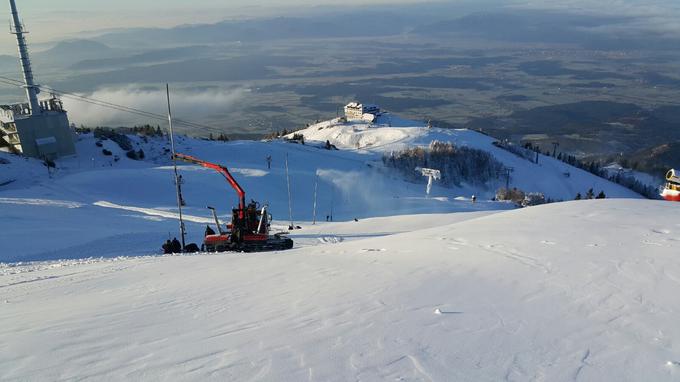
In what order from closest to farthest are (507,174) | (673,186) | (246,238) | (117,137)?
(246,238) < (673,186) < (117,137) < (507,174)

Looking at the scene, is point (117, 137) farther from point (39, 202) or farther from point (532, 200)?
point (532, 200)

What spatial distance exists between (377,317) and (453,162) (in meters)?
72.2

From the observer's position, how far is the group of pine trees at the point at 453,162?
71.4 m

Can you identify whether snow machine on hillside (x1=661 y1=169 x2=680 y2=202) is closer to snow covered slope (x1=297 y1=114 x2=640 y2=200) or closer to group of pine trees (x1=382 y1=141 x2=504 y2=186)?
group of pine trees (x1=382 y1=141 x2=504 y2=186)

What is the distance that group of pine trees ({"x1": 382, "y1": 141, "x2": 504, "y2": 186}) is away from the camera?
7144cm

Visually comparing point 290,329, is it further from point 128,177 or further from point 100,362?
point 128,177

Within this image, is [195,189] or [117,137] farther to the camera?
[117,137]

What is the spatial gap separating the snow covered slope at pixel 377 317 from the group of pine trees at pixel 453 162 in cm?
5805

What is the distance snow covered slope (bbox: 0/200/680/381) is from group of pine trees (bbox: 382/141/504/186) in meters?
58.1

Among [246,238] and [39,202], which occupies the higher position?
[246,238]

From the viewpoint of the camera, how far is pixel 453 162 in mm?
76625

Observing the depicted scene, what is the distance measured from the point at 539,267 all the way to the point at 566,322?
3.07 m

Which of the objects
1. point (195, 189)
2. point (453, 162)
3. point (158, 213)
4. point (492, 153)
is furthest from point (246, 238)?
point (492, 153)

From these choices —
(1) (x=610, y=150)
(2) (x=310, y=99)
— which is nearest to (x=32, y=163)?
(1) (x=610, y=150)
